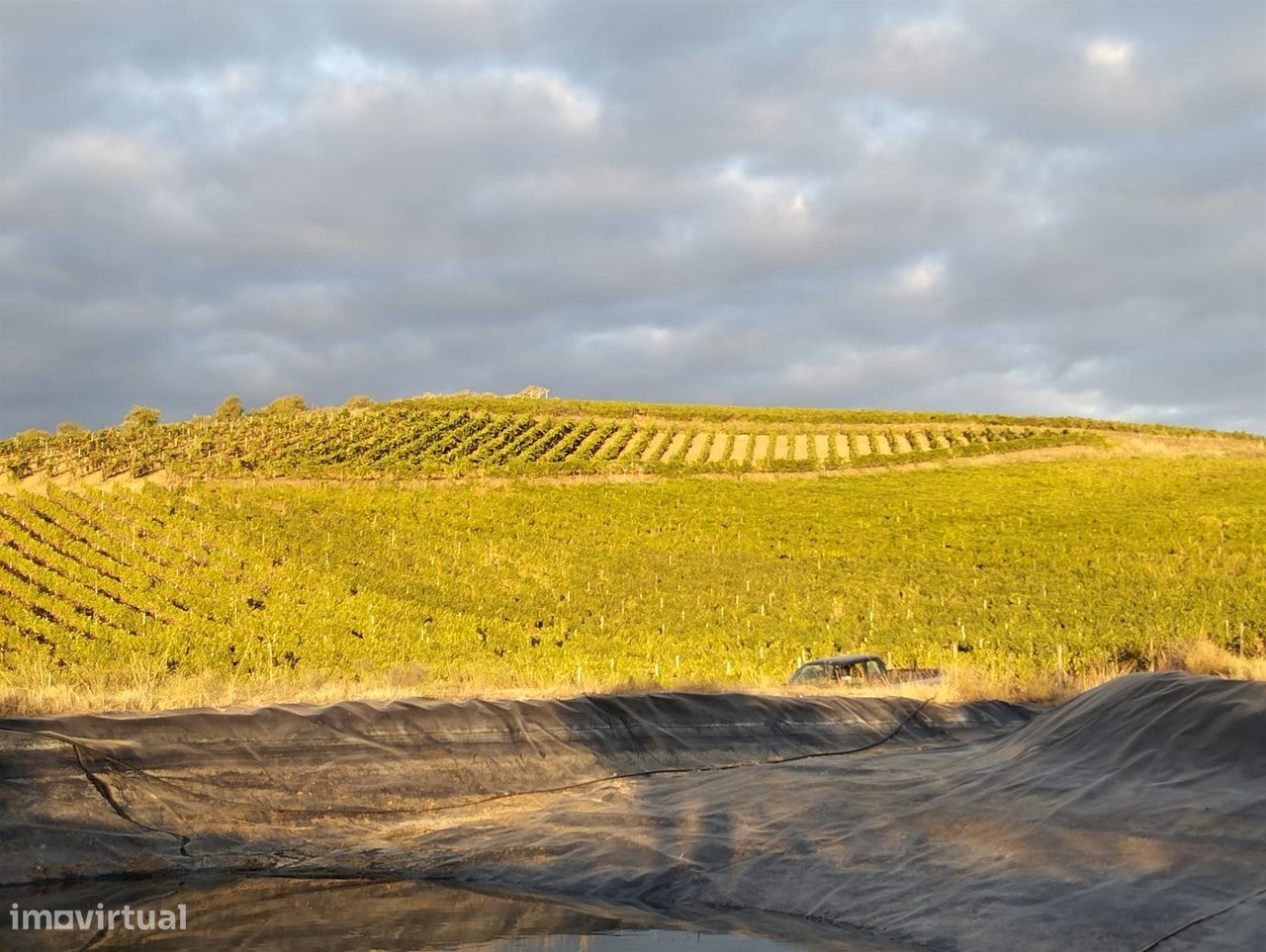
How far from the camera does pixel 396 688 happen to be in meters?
13.1

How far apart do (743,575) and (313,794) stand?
25.6 metres

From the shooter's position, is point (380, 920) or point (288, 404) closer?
point (380, 920)

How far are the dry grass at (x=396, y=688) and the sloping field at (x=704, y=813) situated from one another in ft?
5.04

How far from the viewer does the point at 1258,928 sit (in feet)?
14.4

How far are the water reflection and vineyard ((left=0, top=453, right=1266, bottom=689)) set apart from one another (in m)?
7.60

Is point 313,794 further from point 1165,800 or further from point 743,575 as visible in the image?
point 743,575

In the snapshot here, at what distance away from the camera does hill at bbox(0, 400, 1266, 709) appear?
2061 centimetres

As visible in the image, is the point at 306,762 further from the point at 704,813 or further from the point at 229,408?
the point at 229,408

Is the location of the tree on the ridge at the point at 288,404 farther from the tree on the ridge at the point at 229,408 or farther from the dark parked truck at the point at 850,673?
the dark parked truck at the point at 850,673

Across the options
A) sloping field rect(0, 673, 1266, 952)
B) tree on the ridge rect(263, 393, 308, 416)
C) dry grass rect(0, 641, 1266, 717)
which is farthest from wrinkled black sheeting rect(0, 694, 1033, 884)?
tree on the ridge rect(263, 393, 308, 416)


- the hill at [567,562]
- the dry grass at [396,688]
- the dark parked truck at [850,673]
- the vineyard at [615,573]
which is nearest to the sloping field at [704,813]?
the dry grass at [396,688]

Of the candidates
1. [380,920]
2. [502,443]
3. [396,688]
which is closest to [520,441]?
[502,443]

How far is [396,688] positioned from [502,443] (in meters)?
43.7

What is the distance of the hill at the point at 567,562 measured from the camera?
20.6 meters
